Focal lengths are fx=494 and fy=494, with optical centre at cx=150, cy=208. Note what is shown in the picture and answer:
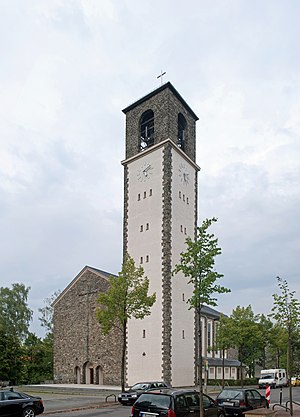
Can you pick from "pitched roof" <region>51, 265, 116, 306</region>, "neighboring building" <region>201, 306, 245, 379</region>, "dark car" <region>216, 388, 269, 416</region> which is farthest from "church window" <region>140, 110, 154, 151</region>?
"dark car" <region>216, 388, 269, 416</region>

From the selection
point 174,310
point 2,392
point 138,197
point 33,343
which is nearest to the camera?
point 2,392

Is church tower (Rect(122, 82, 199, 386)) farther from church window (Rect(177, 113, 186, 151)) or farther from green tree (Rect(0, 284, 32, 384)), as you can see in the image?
green tree (Rect(0, 284, 32, 384))

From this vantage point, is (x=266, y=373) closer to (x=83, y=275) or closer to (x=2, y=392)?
(x=83, y=275)

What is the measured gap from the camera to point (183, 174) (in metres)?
47.0

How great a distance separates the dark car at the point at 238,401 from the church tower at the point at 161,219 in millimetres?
20289

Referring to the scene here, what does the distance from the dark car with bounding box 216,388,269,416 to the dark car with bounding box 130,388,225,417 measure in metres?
5.08

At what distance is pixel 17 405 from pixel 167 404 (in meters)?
7.45

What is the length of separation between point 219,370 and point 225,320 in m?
12.4

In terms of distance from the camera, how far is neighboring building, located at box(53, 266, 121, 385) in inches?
1839

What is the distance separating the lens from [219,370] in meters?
57.3

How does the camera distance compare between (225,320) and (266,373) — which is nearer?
(225,320)

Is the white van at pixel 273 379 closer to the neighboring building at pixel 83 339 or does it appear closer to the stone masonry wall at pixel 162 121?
the neighboring building at pixel 83 339

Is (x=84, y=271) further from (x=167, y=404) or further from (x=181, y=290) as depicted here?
(x=167, y=404)

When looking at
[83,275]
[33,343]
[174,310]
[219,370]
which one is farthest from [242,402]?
[33,343]
